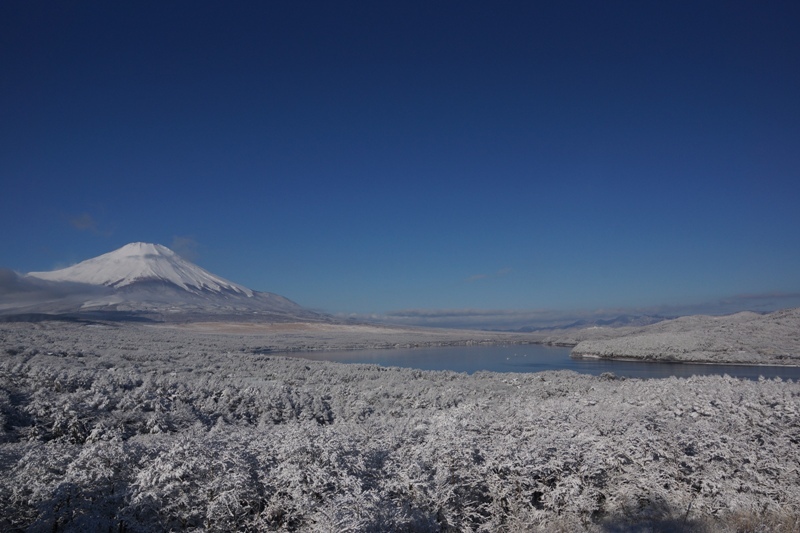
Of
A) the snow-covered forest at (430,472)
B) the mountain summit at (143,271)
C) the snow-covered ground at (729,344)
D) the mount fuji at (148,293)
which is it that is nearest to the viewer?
the snow-covered forest at (430,472)

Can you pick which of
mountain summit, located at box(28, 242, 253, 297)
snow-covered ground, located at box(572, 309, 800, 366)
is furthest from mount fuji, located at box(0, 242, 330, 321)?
snow-covered ground, located at box(572, 309, 800, 366)

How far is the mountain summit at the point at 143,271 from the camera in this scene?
159m

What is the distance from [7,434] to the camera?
26.8 feet

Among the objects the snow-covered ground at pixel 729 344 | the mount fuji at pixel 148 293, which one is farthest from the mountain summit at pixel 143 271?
the snow-covered ground at pixel 729 344

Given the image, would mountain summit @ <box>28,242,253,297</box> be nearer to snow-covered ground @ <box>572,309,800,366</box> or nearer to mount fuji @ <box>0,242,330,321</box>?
mount fuji @ <box>0,242,330,321</box>

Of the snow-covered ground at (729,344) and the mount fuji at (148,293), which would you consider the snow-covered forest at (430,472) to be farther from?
the mount fuji at (148,293)

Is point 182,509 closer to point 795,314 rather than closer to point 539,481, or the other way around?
point 539,481

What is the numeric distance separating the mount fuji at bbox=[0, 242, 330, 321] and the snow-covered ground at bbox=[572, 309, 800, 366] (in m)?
85.7

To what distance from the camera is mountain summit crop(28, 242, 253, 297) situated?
523 ft

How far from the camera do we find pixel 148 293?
480ft

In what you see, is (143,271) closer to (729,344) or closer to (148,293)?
(148,293)

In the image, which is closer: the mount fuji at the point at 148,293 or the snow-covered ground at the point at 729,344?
the snow-covered ground at the point at 729,344

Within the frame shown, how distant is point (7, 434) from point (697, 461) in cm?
1103

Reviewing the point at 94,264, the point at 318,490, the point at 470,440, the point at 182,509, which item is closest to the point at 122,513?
the point at 182,509
